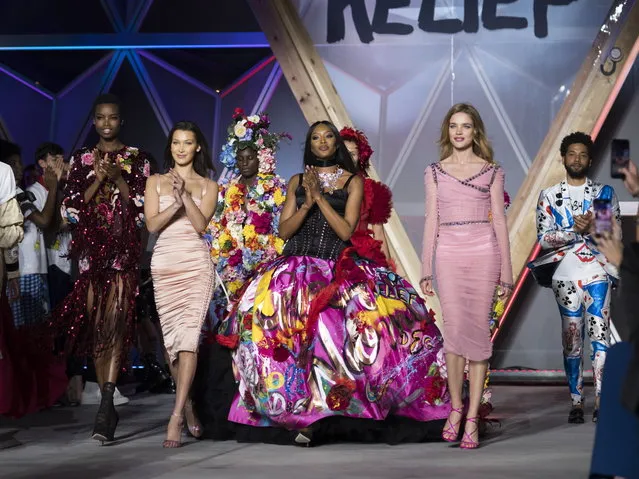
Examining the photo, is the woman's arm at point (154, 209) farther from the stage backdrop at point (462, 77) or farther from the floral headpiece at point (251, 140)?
the stage backdrop at point (462, 77)

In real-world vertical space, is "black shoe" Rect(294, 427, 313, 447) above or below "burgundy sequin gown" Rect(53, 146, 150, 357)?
below

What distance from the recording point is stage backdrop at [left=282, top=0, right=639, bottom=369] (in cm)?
988

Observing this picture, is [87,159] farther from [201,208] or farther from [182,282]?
[182,282]

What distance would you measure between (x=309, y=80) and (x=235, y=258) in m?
2.33

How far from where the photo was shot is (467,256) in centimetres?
617

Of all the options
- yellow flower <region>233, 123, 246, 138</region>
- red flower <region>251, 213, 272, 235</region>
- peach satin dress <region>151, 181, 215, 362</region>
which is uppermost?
yellow flower <region>233, 123, 246, 138</region>

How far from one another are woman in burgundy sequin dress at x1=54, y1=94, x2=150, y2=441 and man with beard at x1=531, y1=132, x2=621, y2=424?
95.3 inches

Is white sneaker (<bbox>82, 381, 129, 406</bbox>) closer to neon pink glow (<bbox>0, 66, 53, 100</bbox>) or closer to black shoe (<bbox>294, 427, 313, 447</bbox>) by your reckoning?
black shoe (<bbox>294, 427, 313, 447</bbox>)

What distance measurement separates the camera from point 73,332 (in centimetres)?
654

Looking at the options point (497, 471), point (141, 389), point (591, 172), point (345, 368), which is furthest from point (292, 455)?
point (591, 172)

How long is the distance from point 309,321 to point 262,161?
6.93ft

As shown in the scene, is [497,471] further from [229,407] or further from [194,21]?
[194,21]

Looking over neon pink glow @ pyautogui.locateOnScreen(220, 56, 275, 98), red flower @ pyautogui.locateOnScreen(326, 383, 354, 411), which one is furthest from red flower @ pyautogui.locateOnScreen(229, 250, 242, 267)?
neon pink glow @ pyautogui.locateOnScreen(220, 56, 275, 98)

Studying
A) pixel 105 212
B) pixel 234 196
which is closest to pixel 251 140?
pixel 234 196
